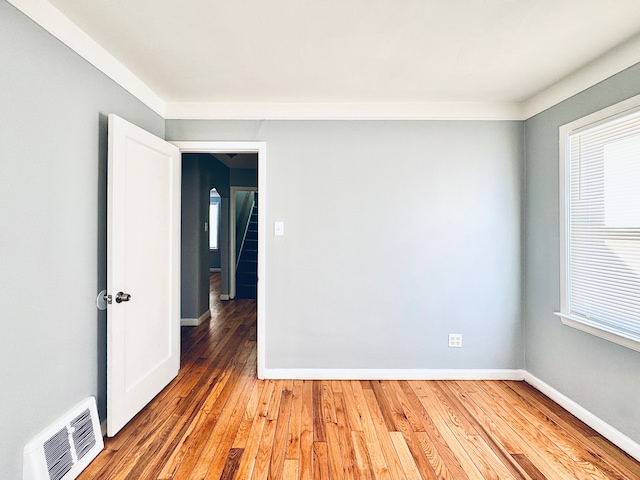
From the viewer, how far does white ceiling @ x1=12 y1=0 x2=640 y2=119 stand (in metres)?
1.61

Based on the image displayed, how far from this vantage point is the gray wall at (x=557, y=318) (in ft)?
6.39

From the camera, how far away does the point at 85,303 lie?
74.8 inches

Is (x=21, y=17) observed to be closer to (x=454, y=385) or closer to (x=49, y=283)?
(x=49, y=283)

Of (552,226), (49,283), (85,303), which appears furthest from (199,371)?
(552,226)

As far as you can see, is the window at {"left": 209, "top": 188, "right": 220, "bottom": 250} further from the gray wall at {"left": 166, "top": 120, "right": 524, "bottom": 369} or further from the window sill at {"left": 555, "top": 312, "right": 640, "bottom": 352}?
the window sill at {"left": 555, "top": 312, "right": 640, "bottom": 352}

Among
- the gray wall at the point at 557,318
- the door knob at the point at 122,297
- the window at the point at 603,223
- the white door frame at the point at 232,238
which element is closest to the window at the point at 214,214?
the white door frame at the point at 232,238

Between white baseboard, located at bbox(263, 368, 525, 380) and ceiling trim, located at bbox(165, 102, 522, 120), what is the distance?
222cm

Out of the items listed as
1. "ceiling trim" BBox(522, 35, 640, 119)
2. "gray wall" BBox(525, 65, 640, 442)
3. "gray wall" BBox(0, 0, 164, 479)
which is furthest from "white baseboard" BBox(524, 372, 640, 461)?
"gray wall" BBox(0, 0, 164, 479)

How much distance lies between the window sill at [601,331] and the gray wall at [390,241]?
1.75ft

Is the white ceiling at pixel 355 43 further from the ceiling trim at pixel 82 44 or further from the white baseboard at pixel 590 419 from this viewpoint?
the white baseboard at pixel 590 419

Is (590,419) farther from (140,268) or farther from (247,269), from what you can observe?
(247,269)

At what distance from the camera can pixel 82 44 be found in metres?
1.83

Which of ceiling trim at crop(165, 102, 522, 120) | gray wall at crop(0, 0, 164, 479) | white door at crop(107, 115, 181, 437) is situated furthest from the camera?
ceiling trim at crop(165, 102, 522, 120)

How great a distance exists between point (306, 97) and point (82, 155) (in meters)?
1.66
